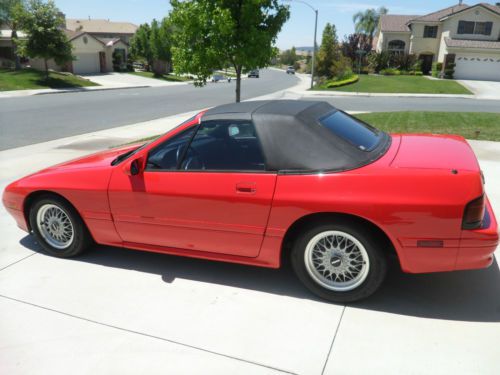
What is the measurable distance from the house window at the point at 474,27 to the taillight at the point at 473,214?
1994 inches

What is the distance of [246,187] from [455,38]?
50.4 m

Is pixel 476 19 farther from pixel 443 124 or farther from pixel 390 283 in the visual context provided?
pixel 390 283

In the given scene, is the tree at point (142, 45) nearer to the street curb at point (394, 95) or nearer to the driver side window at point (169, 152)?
the street curb at point (394, 95)

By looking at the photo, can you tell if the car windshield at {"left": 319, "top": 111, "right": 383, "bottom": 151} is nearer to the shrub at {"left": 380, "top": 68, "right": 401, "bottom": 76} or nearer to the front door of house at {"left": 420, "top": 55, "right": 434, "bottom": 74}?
the shrub at {"left": 380, "top": 68, "right": 401, "bottom": 76}

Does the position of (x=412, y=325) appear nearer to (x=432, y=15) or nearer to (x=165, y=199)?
(x=165, y=199)

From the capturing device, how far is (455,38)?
4609cm

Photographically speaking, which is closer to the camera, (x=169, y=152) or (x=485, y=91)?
(x=169, y=152)

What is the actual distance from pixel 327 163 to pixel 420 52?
51.7m

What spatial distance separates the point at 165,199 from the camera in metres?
3.79

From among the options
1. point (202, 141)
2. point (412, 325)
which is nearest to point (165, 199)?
point (202, 141)

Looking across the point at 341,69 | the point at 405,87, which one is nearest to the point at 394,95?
the point at 405,87

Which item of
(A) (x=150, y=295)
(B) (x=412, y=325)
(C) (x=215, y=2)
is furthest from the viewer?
(C) (x=215, y=2)

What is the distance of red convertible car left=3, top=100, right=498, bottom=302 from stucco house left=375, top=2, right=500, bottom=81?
4495 centimetres

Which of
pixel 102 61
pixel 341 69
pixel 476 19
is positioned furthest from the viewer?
pixel 102 61
